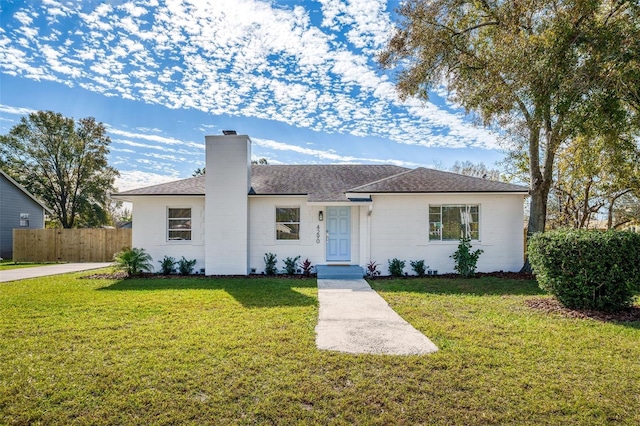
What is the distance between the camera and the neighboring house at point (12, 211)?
23.1 m

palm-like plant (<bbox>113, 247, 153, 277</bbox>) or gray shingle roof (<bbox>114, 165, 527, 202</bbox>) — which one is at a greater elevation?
gray shingle roof (<bbox>114, 165, 527, 202</bbox>)

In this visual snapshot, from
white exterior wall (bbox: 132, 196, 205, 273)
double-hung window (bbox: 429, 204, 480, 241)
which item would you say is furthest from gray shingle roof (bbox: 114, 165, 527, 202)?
double-hung window (bbox: 429, 204, 480, 241)

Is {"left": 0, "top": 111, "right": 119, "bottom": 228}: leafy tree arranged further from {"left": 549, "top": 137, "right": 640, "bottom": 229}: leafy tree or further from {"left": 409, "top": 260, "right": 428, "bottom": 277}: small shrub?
{"left": 549, "top": 137, "right": 640, "bottom": 229}: leafy tree

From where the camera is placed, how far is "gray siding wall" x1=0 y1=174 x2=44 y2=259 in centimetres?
2305

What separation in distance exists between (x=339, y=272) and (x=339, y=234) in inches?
72.8

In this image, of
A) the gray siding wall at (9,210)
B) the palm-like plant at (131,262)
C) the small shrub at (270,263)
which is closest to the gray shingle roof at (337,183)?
the palm-like plant at (131,262)

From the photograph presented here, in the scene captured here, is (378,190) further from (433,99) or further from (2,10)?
(2,10)

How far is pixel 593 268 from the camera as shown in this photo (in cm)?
739

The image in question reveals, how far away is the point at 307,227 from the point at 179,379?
9.59 meters

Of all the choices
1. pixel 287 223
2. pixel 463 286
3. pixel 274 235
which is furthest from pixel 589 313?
pixel 274 235

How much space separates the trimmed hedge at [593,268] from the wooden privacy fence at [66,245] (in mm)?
20661

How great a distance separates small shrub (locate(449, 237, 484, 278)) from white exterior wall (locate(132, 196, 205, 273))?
31.4 feet

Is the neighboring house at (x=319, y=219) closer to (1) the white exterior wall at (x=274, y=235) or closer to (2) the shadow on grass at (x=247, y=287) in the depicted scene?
(1) the white exterior wall at (x=274, y=235)

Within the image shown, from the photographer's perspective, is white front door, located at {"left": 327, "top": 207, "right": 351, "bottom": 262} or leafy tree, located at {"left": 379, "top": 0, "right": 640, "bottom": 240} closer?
leafy tree, located at {"left": 379, "top": 0, "right": 640, "bottom": 240}
